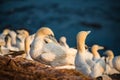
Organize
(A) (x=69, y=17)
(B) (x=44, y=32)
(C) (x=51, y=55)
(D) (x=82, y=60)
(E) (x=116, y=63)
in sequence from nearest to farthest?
1. (D) (x=82, y=60)
2. (C) (x=51, y=55)
3. (B) (x=44, y=32)
4. (E) (x=116, y=63)
5. (A) (x=69, y=17)

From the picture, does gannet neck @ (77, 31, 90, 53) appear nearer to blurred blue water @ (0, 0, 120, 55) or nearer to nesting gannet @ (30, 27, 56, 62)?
nesting gannet @ (30, 27, 56, 62)

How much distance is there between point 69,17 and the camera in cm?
3975

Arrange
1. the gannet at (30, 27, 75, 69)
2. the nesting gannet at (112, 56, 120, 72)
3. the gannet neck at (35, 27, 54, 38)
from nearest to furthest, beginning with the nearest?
the gannet at (30, 27, 75, 69) < the gannet neck at (35, 27, 54, 38) < the nesting gannet at (112, 56, 120, 72)

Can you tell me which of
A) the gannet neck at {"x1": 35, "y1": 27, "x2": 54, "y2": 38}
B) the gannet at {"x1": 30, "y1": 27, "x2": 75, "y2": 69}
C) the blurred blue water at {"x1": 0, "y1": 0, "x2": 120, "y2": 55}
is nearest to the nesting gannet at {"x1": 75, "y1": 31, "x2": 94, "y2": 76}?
the gannet at {"x1": 30, "y1": 27, "x2": 75, "y2": 69}

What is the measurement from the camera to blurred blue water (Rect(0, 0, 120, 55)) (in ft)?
108

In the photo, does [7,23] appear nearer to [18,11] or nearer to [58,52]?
[18,11]

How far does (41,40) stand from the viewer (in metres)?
13.9

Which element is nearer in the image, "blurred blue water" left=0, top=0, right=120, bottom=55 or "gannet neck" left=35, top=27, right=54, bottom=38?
"gannet neck" left=35, top=27, right=54, bottom=38

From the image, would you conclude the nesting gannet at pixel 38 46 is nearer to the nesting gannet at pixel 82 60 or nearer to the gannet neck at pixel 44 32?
the gannet neck at pixel 44 32

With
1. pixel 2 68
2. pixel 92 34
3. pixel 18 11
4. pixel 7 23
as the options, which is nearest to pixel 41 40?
pixel 2 68

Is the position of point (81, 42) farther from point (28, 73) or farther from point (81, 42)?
point (28, 73)

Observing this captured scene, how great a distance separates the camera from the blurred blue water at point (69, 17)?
33.1 m

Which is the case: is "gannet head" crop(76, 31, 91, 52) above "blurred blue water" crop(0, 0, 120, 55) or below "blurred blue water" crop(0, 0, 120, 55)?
below

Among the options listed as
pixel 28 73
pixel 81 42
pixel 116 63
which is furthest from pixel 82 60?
pixel 28 73
